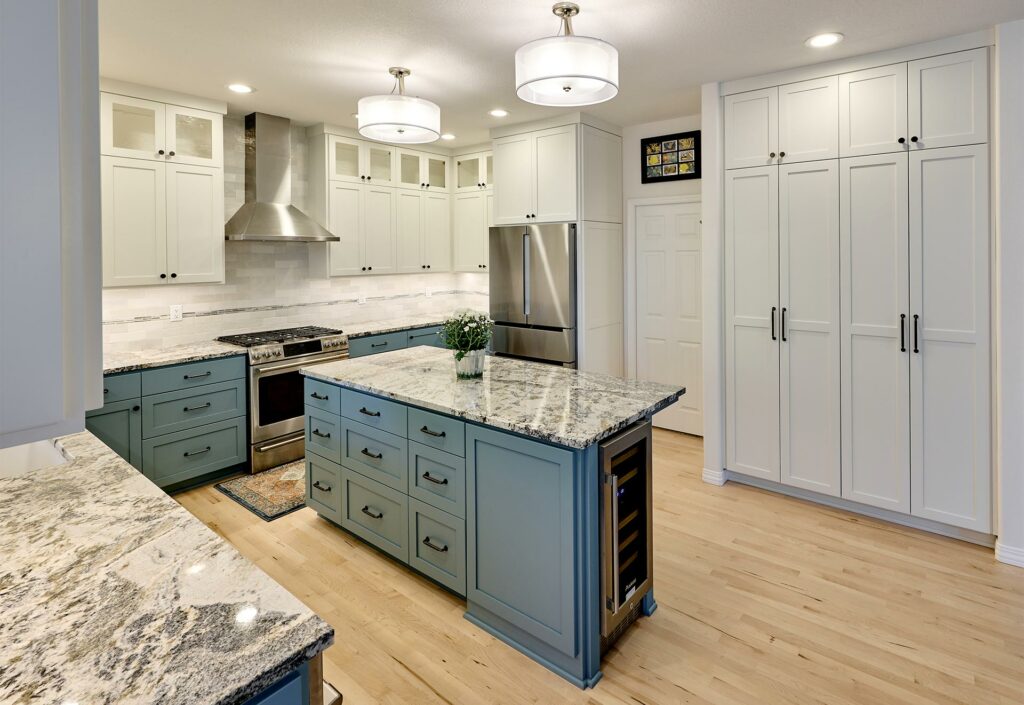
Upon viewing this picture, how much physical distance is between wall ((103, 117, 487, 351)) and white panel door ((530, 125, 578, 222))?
5.94 feet

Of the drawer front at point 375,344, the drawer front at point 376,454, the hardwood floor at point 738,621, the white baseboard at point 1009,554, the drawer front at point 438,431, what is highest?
the drawer front at point 375,344

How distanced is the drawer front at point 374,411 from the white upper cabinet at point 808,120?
8.94ft

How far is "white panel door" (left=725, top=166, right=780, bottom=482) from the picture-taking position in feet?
11.9

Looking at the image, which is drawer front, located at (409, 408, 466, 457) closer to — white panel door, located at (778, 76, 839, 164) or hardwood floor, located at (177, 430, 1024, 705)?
hardwood floor, located at (177, 430, 1024, 705)

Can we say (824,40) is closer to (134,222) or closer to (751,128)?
(751,128)

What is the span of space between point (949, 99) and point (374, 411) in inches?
130

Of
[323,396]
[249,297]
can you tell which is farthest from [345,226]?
[323,396]

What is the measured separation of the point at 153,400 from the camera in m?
3.66

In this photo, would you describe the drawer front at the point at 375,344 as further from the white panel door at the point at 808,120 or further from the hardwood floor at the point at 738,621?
the white panel door at the point at 808,120

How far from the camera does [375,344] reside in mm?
4938

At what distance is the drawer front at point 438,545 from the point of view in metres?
2.49

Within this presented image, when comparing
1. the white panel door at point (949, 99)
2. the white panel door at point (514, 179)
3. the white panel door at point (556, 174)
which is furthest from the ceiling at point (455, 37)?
the white panel door at point (514, 179)

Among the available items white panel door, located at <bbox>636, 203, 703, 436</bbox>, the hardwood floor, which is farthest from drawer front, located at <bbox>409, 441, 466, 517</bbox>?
white panel door, located at <bbox>636, 203, 703, 436</bbox>

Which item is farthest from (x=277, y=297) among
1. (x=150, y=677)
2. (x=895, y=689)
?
(x=895, y=689)
